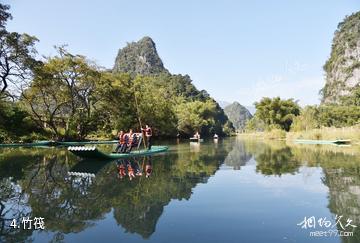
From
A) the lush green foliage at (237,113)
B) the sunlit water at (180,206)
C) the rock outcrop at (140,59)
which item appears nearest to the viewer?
the sunlit water at (180,206)

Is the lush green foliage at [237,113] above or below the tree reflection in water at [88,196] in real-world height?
above

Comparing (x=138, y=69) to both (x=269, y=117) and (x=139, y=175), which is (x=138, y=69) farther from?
(x=139, y=175)

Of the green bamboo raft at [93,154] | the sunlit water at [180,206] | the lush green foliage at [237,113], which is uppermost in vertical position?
the lush green foliage at [237,113]

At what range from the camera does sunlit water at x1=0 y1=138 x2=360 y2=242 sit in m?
4.30

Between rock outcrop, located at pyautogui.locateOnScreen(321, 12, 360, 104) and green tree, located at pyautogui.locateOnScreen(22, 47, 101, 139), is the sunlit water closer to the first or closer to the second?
green tree, located at pyautogui.locateOnScreen(22, 47, 101, 139)

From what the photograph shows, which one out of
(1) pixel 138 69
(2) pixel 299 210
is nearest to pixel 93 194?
(2) pixel 299 210

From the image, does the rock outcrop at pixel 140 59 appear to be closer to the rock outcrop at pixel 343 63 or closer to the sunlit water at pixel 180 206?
the rock outcrop at pixel 343 63

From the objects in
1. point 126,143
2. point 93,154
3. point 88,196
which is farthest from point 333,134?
point 88,196

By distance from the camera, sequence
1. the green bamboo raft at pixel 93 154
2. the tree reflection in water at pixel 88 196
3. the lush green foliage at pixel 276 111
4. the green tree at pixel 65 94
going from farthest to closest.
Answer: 1. the lush green foliage at pixel 276 111
2. the green tree at pixel 65 94
3. the green bamboo raft at pixel 93 154
4. the tree reflection in water at pixel 88 196

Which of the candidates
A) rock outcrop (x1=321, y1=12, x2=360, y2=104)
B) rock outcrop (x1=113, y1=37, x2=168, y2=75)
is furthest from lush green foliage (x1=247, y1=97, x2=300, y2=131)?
rock outcrop (x1=113, y1=37, x2=168, y2=75)

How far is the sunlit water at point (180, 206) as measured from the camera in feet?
14.1

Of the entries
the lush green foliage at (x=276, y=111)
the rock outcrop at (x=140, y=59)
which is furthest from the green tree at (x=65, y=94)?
the rock outcrop at (x=140, y=59)

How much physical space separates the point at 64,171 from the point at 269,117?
43.2 meters

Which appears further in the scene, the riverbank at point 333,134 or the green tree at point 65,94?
the green tree at point 65,94
